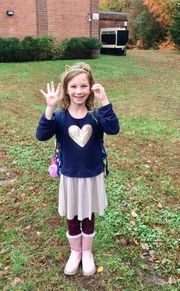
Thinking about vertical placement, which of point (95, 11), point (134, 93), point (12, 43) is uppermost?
point (95, 11)

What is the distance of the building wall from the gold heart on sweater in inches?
692

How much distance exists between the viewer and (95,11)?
2222 centimetres

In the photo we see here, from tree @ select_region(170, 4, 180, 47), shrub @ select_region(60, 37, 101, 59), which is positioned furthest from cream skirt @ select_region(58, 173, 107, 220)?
tree @ select_region(170, 4, 180, 47)

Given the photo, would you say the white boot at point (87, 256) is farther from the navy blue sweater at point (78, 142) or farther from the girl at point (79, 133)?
the navy blue sweater at point (78, 142)

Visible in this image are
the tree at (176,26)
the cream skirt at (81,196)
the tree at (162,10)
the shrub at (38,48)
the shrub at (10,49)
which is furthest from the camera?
the tree at (162,10)

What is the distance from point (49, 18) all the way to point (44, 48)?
9.75 ft

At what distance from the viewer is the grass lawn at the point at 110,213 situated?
3113 mm

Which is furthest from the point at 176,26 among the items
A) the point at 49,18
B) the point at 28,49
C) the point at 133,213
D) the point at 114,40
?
the point at 133,213

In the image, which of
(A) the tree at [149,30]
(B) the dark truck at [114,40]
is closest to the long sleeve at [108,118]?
(B) the dark truck at [114,40]

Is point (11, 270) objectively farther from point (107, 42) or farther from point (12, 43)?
point (107, 42)

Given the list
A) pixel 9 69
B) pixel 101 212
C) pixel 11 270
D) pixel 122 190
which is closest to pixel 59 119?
pixel 101 212

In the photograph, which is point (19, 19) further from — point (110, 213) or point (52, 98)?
point (52, 98)

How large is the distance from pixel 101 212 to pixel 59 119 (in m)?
0.80

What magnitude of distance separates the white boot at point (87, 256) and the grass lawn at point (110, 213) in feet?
0.20
